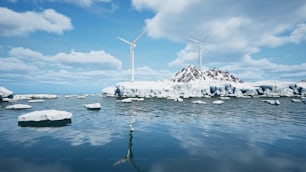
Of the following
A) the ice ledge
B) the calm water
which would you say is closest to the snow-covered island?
the ice ledge

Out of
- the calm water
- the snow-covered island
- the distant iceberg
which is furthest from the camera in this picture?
the snow-covered island

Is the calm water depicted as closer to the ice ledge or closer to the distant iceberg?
the distant iceberg

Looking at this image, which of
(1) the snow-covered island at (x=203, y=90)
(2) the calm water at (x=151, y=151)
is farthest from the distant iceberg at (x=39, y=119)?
(1) the snow-covered island at (x=203, y=90)

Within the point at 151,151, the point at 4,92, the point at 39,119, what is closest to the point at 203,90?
the point at 39,119

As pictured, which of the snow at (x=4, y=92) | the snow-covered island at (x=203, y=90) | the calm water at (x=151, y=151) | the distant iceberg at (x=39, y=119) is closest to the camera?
the calm water at (x=151, y=151)

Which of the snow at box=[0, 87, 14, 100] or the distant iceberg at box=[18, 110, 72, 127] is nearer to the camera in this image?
→ the distant iceberg at box=[18, 110, 72, 127]

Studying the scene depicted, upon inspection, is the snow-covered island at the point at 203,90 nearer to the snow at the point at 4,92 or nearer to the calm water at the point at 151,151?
the snow at the point at 4,92

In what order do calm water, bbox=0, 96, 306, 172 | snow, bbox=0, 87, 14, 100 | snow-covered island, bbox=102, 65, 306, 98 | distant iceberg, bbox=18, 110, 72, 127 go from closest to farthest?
calm water, bbox=0, 96, 306, 172, distant iceberg, bbox=18, 110, 72, 127, snow, bbox=0, 87, 14, 100, snow-covered island, bbox=102, 65, 306, 98

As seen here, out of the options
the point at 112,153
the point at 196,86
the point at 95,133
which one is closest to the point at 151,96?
the point at 196,86

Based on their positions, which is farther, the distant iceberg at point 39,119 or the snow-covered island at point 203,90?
the snow-covered island at point 203,90

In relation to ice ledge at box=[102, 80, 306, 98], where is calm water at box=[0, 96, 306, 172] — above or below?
below

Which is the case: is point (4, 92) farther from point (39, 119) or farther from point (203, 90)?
point (203, 90)

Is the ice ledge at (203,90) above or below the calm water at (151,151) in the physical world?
above

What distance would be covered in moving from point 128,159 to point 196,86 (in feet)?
258
